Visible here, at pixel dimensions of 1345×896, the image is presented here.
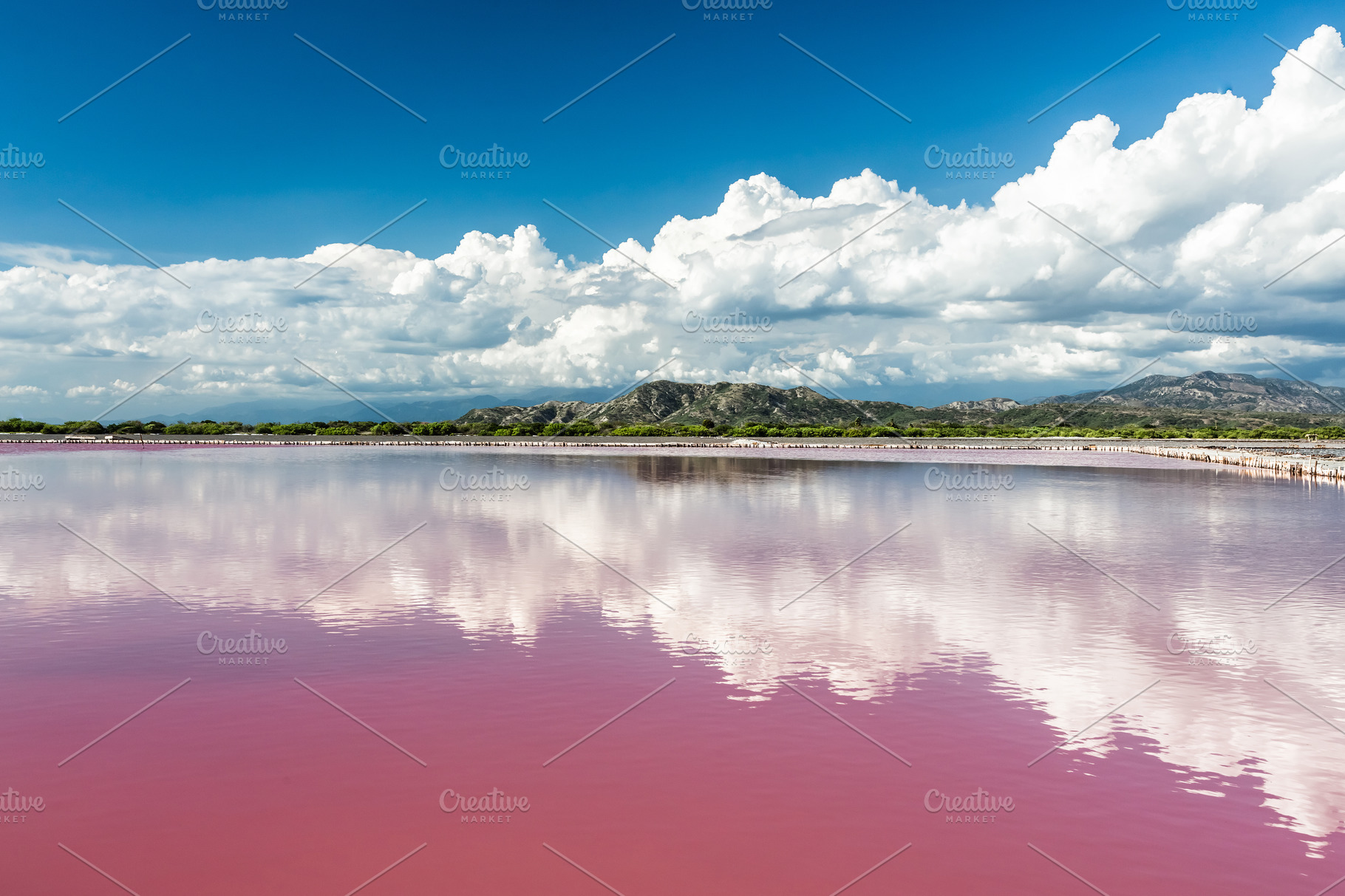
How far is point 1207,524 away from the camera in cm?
3047

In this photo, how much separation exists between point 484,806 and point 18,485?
45.8 metres

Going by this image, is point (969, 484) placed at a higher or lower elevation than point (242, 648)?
higher

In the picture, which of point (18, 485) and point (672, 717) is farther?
point (18, 485)

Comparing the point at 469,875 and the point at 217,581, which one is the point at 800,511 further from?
A: the point at 469,875

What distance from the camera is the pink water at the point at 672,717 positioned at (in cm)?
750

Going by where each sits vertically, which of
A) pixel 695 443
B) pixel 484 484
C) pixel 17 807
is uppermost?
pixel 695 443

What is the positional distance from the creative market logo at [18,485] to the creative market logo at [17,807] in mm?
33053

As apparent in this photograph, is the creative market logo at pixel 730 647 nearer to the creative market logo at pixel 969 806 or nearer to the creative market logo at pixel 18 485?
the creative market logo at pixel 969 806

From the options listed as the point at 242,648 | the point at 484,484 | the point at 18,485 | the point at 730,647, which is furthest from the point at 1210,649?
the point at 18,485

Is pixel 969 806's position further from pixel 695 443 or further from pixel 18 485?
pixel 695 443

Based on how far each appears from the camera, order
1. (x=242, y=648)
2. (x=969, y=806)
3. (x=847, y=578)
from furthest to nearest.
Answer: (x=847, y=578), (x=242, y=648), (x=969, y=806)

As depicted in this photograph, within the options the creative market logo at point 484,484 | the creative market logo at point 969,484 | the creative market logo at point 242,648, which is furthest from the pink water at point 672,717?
the creative market logo at point 969,484

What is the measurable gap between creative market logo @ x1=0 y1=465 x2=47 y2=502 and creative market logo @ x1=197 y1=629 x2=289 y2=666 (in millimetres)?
28471

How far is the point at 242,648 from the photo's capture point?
13.3m
